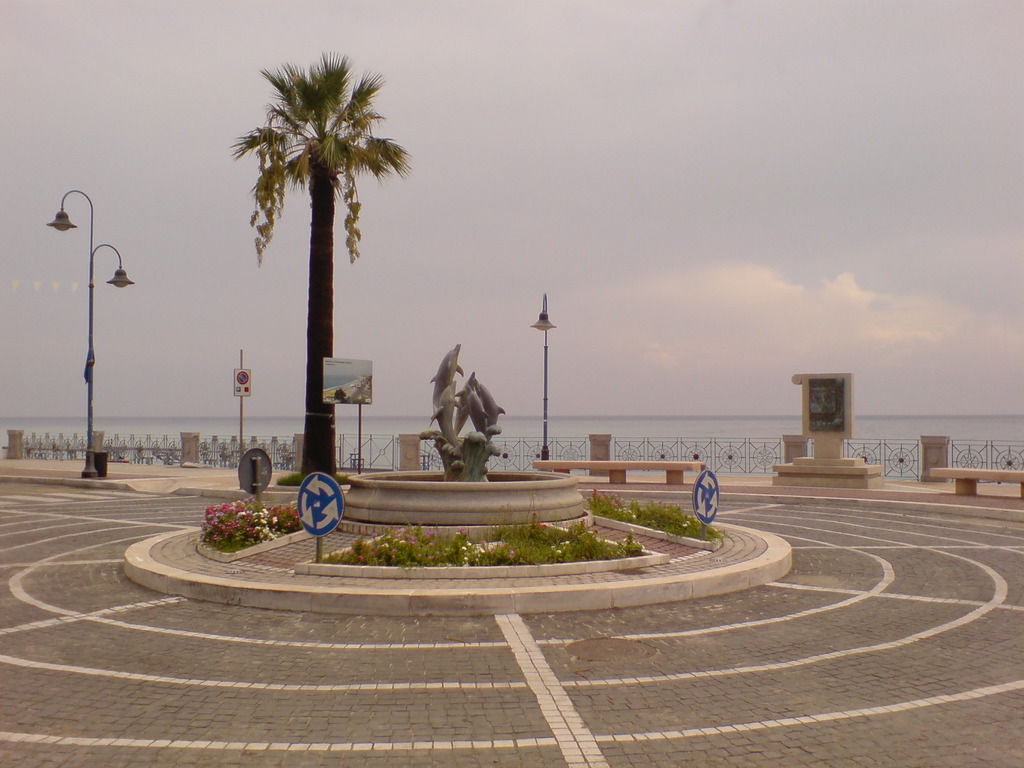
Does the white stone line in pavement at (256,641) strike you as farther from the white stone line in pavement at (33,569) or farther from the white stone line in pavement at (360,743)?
the white stone line in pavement at (360,743)

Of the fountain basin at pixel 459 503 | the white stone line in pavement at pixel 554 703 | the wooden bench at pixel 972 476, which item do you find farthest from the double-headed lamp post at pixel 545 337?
the white stone line in pavement at pixel 554 703

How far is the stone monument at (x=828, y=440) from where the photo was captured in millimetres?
22969

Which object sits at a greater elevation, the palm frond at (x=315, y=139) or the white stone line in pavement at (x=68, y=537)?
the palm frond at (x=315, y=139)

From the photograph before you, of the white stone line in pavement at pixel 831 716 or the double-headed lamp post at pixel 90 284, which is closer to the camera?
the white stone line in pavement at pixel 831 716

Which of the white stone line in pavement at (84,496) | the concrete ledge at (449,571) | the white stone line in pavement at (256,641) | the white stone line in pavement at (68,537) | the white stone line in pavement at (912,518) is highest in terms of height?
the concrete ledge at (449,571)

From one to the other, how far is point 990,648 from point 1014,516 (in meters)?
11.2

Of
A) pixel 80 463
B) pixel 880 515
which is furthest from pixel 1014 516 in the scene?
pixel 80 463

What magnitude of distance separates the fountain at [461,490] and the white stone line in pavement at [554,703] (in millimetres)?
3555

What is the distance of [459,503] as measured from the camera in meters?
11.3

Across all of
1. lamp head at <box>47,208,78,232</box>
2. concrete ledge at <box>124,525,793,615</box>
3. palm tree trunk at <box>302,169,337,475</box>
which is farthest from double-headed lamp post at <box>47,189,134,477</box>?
concrete ledge at <box>124,525,793,615</box>

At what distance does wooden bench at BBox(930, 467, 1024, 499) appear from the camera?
2011cm

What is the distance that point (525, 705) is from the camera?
5.55 metres

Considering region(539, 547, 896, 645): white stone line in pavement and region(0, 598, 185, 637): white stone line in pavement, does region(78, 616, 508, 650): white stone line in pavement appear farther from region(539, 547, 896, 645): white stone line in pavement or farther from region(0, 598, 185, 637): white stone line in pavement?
region(0, 598, 185, 637): white stone line in pavement

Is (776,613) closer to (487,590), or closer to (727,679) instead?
(727,679)
